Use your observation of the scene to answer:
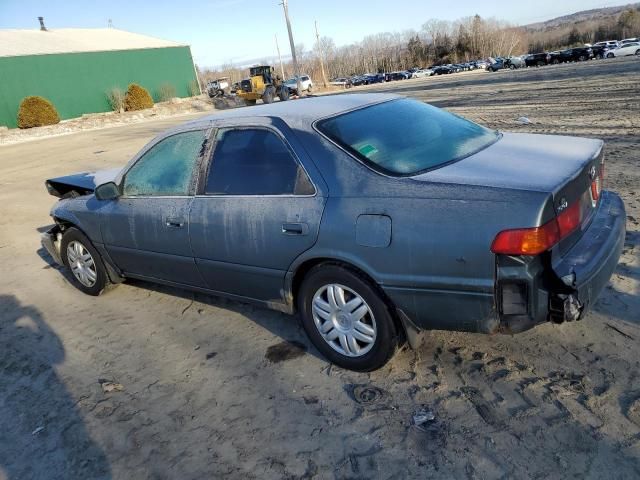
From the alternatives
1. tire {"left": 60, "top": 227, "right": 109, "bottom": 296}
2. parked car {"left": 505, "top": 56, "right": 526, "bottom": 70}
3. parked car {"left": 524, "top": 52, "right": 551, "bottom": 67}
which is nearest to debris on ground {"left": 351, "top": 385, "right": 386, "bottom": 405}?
tire {"left": 60, "top": 227, "right": 109, "bottom": 296}

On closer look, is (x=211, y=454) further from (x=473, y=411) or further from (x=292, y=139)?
(x=292, y=139)

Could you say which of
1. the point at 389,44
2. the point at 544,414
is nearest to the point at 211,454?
the point at 544,414

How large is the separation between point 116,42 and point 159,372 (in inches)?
1760

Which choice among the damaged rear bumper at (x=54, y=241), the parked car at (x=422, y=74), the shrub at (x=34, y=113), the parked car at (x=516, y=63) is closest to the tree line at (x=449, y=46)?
the parked car at (x=422, y=74)

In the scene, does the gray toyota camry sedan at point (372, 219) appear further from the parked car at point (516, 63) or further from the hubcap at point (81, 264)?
the parked car at point (516, 63)

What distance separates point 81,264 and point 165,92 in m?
38.5

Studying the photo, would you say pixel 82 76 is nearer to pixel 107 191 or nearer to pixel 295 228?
pixel 107 191

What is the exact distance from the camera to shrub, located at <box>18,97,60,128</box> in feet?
98.3

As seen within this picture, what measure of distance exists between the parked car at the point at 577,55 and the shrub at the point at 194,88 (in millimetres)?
33089

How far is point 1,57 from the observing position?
31.7m

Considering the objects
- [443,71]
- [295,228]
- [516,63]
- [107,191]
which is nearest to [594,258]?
[295,228]

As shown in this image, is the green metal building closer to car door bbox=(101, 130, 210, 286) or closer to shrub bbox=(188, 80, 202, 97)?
shrub bbox=(188, 80, 202, 97)

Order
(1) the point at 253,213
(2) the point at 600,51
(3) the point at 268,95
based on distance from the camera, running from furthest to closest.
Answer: (2) the point at 600,51
(3) the point at 268,95
(1) the point at 253,213

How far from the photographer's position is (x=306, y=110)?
3.26m
